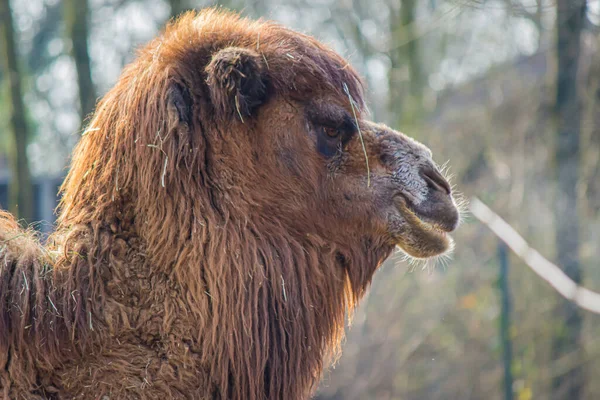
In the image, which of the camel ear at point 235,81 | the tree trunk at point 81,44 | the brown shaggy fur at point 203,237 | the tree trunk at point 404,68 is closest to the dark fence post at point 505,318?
the brown shaggy fur at point 203,237

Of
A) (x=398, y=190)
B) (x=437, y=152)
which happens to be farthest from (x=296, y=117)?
(x=437, y=152)

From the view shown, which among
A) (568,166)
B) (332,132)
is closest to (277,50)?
(332,132)

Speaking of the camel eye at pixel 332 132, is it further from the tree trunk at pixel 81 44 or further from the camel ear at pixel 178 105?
the tree trunk at pixel 81 44

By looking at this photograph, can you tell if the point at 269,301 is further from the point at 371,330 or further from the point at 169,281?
the point at 371,330

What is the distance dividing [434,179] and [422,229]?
Result: 22 cm

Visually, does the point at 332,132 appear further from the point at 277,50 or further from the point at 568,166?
the point at 568,166

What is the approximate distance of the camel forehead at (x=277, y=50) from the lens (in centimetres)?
286

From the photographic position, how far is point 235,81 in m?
2.71

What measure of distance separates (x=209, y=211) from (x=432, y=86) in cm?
991

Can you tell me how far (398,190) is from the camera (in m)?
2.89

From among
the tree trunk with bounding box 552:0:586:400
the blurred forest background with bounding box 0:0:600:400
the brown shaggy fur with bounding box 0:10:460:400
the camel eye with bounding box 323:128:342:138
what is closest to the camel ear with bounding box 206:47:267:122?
the brown shaggy fur with bounding box 0:10:460:400

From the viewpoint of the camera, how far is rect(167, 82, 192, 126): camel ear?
2668 millimetres

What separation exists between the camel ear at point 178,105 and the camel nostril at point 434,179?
3.18 feet

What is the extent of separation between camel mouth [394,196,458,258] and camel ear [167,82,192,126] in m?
0.90
